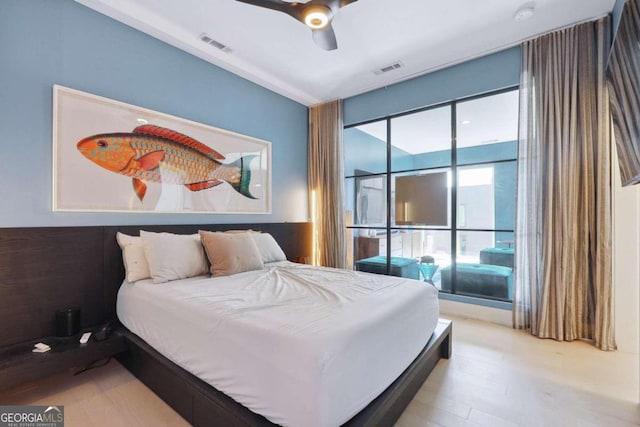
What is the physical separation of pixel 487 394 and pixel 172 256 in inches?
99.1

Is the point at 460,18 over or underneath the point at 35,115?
over

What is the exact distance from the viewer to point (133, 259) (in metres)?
2.33

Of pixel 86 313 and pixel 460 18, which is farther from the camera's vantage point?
pixel 460 18

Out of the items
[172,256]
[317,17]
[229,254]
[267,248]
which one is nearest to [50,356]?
[172,256]

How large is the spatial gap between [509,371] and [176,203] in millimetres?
3277

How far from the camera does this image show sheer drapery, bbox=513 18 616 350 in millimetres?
2506

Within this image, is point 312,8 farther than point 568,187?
No

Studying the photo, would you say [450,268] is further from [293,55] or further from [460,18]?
[293,55]

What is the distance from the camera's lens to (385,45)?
302 cm

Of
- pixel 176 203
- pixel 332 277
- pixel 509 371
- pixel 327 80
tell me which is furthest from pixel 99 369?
pixel 327 80

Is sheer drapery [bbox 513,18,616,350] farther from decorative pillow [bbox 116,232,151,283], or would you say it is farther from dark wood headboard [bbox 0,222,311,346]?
dark wood headboard [bbox 0,222,311,346]

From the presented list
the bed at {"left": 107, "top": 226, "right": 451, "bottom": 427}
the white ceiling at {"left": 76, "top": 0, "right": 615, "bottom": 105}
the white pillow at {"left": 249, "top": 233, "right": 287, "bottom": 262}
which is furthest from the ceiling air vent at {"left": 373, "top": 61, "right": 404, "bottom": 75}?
the bed at {"left": 107, "top": 226, "right": 451, "bottom": 427}

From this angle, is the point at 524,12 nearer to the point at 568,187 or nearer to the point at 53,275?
the point at 568,187

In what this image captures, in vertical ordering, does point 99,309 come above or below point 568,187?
below
